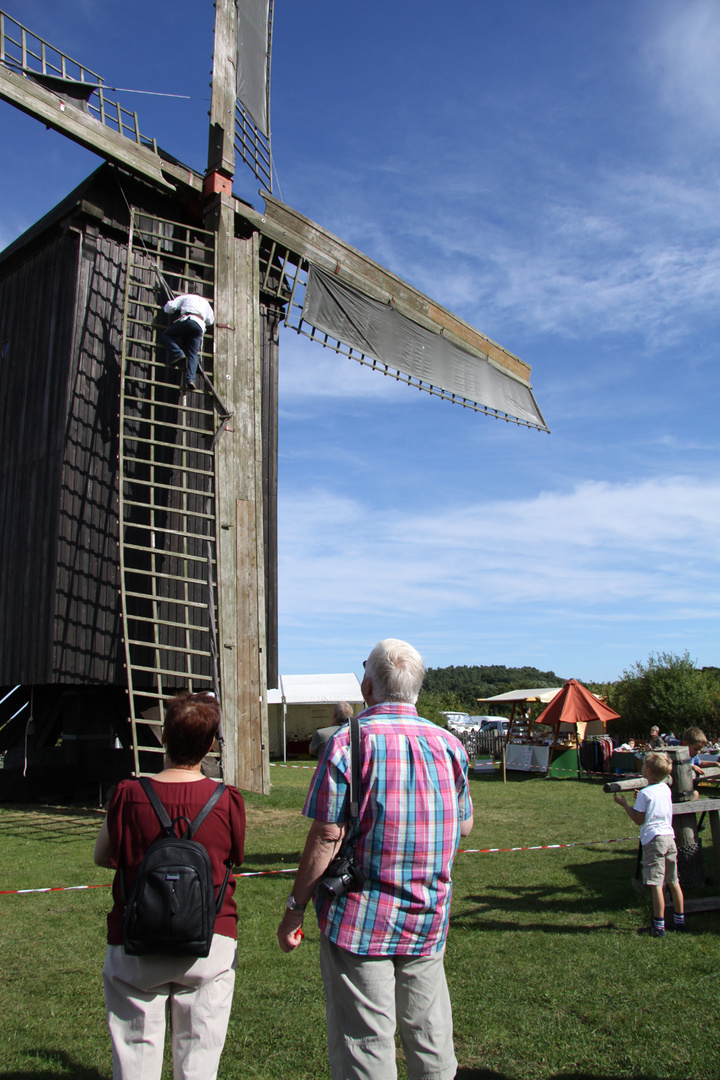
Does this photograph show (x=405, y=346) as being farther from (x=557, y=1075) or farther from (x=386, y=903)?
(x=386, y=903)

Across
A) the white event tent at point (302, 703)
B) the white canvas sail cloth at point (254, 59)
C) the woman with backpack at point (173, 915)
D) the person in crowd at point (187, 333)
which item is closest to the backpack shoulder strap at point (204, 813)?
the woman with backpack at point (173, 915)

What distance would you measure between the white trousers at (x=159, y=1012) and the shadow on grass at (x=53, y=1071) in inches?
41.3

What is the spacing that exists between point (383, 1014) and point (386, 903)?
1.03ft

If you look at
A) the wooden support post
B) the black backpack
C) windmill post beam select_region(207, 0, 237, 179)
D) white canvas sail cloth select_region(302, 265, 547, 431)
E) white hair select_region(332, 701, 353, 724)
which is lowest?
the black backpack

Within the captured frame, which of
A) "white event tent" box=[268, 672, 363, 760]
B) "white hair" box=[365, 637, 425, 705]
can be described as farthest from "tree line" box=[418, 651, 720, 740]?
"white hair" box=[365, 637, 425, 705]

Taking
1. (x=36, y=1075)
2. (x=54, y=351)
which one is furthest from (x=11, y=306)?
(x=36, y=1075)

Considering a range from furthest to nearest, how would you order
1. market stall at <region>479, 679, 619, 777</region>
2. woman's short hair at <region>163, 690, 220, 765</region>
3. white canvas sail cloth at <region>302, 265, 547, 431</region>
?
market stall at <region>479, 679, 619, 777</region>
white canvas sail cloth at <region>302, 265, 547, 431</region>
woman's short hair at <region>163, 690, 220, 765</region>

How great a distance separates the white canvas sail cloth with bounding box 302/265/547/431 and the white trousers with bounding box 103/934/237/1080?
10403 mm

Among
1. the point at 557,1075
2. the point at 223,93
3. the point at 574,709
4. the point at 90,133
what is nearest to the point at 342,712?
the point at 557,1075

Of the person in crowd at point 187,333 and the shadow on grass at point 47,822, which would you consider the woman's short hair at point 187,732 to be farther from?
the person in crowd at point 187,333

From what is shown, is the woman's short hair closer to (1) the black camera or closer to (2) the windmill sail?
(1) the black camera

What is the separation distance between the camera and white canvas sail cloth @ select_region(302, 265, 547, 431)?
468 inches

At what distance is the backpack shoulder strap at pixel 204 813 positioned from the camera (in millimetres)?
2490

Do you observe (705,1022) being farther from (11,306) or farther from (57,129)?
(11,306)
